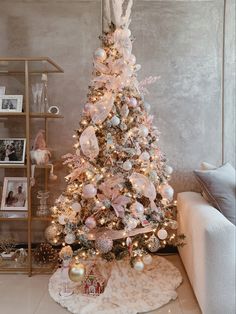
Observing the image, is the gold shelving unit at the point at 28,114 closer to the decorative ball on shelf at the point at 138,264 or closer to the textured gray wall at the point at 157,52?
the textured gray wall at the point at 157,52

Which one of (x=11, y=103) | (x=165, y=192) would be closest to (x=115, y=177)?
(x=165, y=192)

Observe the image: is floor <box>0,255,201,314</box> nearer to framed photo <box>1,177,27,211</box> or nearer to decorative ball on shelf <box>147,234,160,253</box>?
decorative ball on shelf <box>147,234,160,253</box>

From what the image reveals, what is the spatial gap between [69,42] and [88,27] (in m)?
0.24

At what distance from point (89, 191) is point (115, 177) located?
0.22 meters

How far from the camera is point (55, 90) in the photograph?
277 centimetres

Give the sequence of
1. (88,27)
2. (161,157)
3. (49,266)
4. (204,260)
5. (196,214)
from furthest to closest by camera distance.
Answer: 1. (88,27)
2. (49,266)
3. (161,157)
4. (196,214)
5. (204,260)

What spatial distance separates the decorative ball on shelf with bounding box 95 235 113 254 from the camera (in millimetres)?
1948

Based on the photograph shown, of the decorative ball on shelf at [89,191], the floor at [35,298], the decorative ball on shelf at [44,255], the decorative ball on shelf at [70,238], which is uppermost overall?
the decorative ball on shelf at [89,191]

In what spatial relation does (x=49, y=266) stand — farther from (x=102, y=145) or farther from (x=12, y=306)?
(x=102, y=145)

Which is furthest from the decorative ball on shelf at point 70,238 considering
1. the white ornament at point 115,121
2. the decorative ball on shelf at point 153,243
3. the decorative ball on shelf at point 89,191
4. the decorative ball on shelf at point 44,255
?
the white ornament at point 115,121

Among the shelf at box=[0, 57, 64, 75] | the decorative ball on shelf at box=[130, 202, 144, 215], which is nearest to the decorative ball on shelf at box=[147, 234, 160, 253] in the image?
the decorative ball on shelf at box=[130, 202, 144, 215]

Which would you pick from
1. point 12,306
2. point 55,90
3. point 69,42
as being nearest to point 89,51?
point 69,42

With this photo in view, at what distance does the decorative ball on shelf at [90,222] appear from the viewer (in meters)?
1.96

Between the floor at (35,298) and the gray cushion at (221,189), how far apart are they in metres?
0.67
